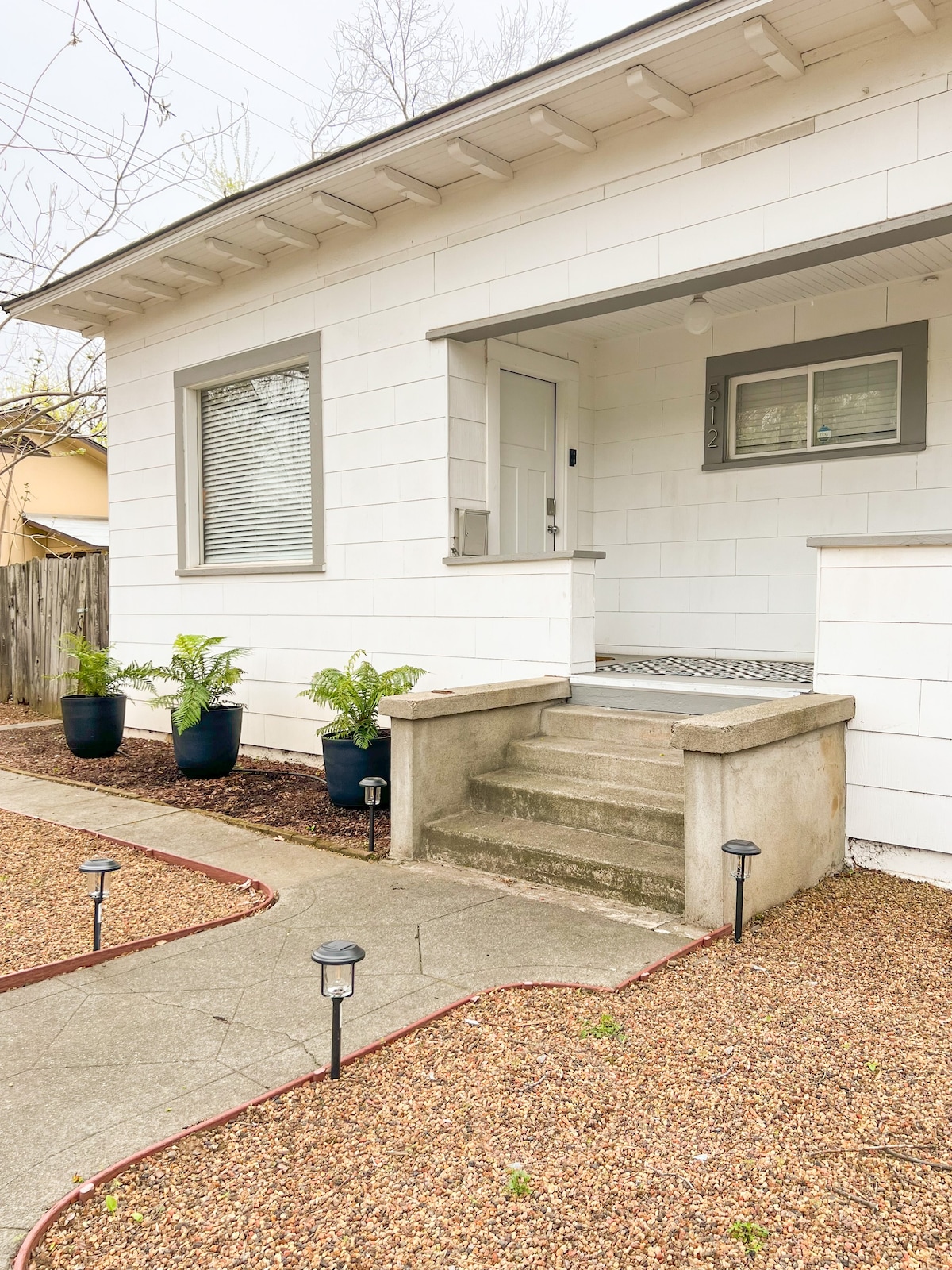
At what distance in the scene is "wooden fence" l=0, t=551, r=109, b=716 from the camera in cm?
912

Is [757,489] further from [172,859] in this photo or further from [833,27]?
[172,859]

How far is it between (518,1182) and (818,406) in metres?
5.37

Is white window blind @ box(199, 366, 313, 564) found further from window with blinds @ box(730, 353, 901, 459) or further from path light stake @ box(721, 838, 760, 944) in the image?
path light stake @ box(721, 838, 760, 944)

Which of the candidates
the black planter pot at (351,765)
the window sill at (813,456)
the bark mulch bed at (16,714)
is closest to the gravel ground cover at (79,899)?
the black planter pot at (351,765)

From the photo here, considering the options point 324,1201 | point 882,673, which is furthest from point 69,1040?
point 882,673

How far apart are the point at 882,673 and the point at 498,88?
11.5ft

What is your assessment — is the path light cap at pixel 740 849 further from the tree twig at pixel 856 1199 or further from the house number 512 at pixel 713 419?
the house number 512 at pixel 713 419

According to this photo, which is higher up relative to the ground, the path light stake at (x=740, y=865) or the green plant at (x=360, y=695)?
the green plant at (x=360, y=695)

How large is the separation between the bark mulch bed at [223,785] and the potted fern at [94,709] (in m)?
0.12

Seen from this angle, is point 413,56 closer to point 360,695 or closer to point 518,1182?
point 360,695

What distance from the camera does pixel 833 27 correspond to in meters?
4.02

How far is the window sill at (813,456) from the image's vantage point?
18.3 feet

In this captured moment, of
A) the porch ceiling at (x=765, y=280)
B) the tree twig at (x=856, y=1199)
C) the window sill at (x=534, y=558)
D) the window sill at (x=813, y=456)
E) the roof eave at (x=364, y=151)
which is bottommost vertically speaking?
the tree twig at (x=856, y=1199)

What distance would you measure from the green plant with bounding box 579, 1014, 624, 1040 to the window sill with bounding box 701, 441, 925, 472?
4302 mm
